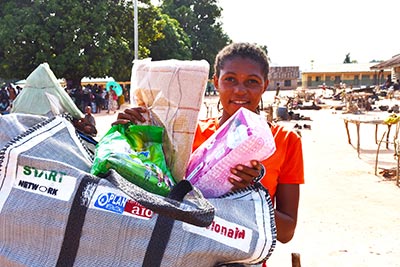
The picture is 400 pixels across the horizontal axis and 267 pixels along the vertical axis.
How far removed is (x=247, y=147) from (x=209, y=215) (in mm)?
236

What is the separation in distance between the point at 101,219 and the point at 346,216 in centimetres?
532

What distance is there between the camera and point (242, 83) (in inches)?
63.9

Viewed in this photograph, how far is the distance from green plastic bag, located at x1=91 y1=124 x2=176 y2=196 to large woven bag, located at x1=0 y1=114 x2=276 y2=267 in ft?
0.11

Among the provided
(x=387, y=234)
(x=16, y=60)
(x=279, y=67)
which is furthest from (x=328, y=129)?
(x=279, y=67)

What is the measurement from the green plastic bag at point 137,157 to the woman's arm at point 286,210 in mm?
437

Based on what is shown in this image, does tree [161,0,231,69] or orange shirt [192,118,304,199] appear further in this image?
tree [161,0,231,69]

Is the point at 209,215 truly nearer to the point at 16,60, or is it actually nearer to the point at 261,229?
the point at 261,229

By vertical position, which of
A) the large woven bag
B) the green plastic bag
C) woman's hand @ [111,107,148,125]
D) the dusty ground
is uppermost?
woman's hand @ [111,107,148,125]

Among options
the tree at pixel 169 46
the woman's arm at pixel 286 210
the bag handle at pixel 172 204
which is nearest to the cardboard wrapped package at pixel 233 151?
the bag handle at pixel 172 204

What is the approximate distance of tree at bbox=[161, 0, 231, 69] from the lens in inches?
1604

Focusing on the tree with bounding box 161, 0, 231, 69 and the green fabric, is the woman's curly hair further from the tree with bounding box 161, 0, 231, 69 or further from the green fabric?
the tree with bounding box 161, 0, 231, 69

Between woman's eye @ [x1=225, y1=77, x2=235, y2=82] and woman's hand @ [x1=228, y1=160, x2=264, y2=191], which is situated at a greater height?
woman's eye @ [x1=225, y1=77, x2=235, y2=82]

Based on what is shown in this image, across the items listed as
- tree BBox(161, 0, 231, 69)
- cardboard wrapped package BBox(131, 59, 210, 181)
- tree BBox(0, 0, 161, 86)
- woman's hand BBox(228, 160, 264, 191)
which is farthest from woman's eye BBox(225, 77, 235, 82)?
tree BBox(161, 0, 231, 69)

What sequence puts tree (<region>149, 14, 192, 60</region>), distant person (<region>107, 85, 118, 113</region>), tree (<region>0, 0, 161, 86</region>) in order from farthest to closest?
tree (<region>149, 14, 192, 60</region>)
distant person (<region>107, 85, 118, 113</region>)
tree (<region>0, 0, 161, 86</region>)
